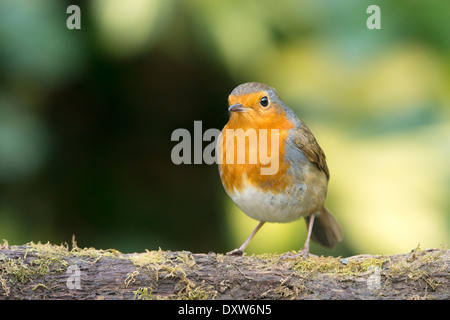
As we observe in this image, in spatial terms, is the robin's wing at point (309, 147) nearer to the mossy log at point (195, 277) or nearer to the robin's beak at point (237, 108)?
the robin's beak at point (237, 108)

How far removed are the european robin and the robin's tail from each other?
0.28 metres

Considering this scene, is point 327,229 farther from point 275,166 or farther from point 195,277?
point 195,277

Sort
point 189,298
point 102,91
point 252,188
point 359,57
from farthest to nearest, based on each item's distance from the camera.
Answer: point 102,91, point 359,57, point 252,188, point 189,298

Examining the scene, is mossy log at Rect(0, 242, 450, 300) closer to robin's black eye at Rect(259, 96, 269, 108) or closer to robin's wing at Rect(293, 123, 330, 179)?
robin's wing at Rect(293, 123, 330, 179)

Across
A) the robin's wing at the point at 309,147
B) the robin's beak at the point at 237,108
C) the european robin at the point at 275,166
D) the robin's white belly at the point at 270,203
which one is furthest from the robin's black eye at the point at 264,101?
the robin's white belly at the point at 270,203

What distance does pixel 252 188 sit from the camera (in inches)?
139

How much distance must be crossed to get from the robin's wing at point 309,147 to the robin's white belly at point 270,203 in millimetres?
252

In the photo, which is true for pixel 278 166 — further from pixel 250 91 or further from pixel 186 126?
pixel 186 126

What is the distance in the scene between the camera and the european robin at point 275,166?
11.7 ft

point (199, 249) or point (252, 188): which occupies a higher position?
point (252, 188)

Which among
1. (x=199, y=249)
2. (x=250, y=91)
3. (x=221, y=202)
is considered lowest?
(x=199, y=249)

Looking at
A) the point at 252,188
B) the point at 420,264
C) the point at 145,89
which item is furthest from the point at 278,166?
the point at 145,89

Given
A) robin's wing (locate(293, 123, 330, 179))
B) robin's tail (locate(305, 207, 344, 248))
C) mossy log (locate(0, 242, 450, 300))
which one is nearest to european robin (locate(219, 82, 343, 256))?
robin's wing (locate(293, 123, 330, 179))

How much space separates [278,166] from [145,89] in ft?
5.61
